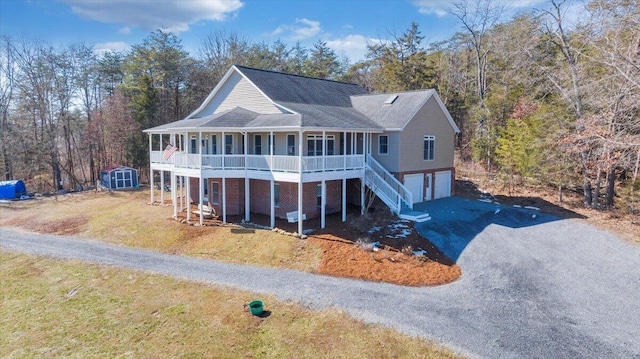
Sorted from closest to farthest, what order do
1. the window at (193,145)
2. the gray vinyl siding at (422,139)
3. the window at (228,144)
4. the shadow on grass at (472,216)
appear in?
1. the shadow on grass at (472,216)
2. the window at (228,144)
3. the gray vinyl siding at (422,139)
4. the window at (193,145)

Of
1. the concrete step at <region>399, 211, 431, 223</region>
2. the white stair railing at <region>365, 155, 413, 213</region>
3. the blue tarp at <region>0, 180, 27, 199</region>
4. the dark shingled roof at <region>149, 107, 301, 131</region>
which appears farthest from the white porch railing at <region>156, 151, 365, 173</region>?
the blue tarp at <region>0, 180, 27, 199</region>

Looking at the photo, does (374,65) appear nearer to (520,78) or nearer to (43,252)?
(520,78)

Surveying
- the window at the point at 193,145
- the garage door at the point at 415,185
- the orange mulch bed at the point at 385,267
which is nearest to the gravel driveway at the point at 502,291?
the orange mulch bed at the point at 385,267

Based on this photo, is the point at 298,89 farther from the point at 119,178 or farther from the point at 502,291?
the point at 119,178

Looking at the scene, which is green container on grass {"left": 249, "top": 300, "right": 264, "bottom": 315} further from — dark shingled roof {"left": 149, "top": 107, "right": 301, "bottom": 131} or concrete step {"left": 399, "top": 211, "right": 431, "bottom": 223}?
concrete step {"left": 399, "top": 211, "right": 431, "bottom": 223}

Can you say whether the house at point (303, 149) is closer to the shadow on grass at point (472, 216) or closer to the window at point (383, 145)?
the window at point (383, 145)

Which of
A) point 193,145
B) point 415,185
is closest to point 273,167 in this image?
point 193,145
